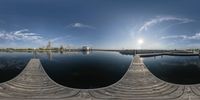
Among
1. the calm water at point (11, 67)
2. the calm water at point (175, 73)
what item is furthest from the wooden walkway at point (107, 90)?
the calm water at point (11, 67)

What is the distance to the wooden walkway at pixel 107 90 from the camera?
33.8 metres

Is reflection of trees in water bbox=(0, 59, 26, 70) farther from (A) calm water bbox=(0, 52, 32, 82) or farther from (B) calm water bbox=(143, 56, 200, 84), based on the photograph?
(B) calm water bbox=(143, 56, 200, 84)

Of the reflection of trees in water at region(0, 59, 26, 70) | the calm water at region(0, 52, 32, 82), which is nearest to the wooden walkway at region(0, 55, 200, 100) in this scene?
the calm water at region(0, 52, 32, 82)

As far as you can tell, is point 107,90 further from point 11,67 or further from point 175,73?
point 11,67

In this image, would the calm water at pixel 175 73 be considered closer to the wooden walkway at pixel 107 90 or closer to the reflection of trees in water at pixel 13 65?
the wooden walkway at pixel 107 90

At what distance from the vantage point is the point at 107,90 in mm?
37062

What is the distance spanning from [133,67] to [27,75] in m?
22.7

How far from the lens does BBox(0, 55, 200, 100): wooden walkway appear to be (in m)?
33.8

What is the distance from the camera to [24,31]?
63188 millimetres

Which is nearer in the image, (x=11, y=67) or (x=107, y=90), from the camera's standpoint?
(x=107, y=90)

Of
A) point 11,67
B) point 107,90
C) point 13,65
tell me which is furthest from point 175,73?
point 13,65

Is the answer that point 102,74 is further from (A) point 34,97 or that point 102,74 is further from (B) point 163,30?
(A) point 34,97

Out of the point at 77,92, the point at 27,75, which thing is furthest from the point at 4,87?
the point at 77,92

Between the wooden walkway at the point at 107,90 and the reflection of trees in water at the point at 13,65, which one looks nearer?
the wooden walkway at the point at 107,90
